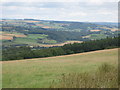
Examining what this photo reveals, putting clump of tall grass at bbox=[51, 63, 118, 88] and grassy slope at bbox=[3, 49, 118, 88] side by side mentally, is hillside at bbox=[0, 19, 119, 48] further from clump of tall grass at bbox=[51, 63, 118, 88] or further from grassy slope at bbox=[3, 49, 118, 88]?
clump of tall grass at bbox=[51, 63, 118, 88]

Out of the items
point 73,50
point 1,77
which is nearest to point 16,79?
point 1,77

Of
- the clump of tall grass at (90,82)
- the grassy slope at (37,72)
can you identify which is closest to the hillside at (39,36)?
the grassy slope at (37,72)

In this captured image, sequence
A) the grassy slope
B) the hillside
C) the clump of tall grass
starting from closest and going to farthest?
the clump of tall grass < the grassy slope < the hillside

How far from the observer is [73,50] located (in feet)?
167

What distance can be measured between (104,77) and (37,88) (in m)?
2.74

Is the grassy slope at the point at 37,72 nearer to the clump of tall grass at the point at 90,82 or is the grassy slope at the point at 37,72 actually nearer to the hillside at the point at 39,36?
the clump of tall grass at the point at 90,82

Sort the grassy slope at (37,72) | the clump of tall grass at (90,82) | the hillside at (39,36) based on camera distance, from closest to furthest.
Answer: the clump of tall grass at (90,82)
the grassy slope at (37,72)
the hillside at (39,36)

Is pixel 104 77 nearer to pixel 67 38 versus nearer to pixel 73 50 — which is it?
pixel 73 50

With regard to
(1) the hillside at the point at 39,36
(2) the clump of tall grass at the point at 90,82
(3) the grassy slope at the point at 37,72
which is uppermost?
(2) the clump of tall grass at the point at 90,82

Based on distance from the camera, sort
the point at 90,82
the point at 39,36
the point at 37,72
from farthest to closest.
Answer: the point at 39,36 → the point at 37,72 → the point at 90,82

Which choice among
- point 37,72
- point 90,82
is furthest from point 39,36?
point 90,82

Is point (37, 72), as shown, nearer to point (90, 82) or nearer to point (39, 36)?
point (90, 82)

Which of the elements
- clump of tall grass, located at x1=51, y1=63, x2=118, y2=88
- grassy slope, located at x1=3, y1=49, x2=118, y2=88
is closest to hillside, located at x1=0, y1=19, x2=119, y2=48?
grassy slope, located at x1=3, y1=49, x2=118, y2=88

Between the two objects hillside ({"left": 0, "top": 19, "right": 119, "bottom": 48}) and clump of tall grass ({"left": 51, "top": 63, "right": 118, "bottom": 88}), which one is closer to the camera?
clump of tall grass ({"left": 51, "top": 63, "right": 118, "bottom": 88})
